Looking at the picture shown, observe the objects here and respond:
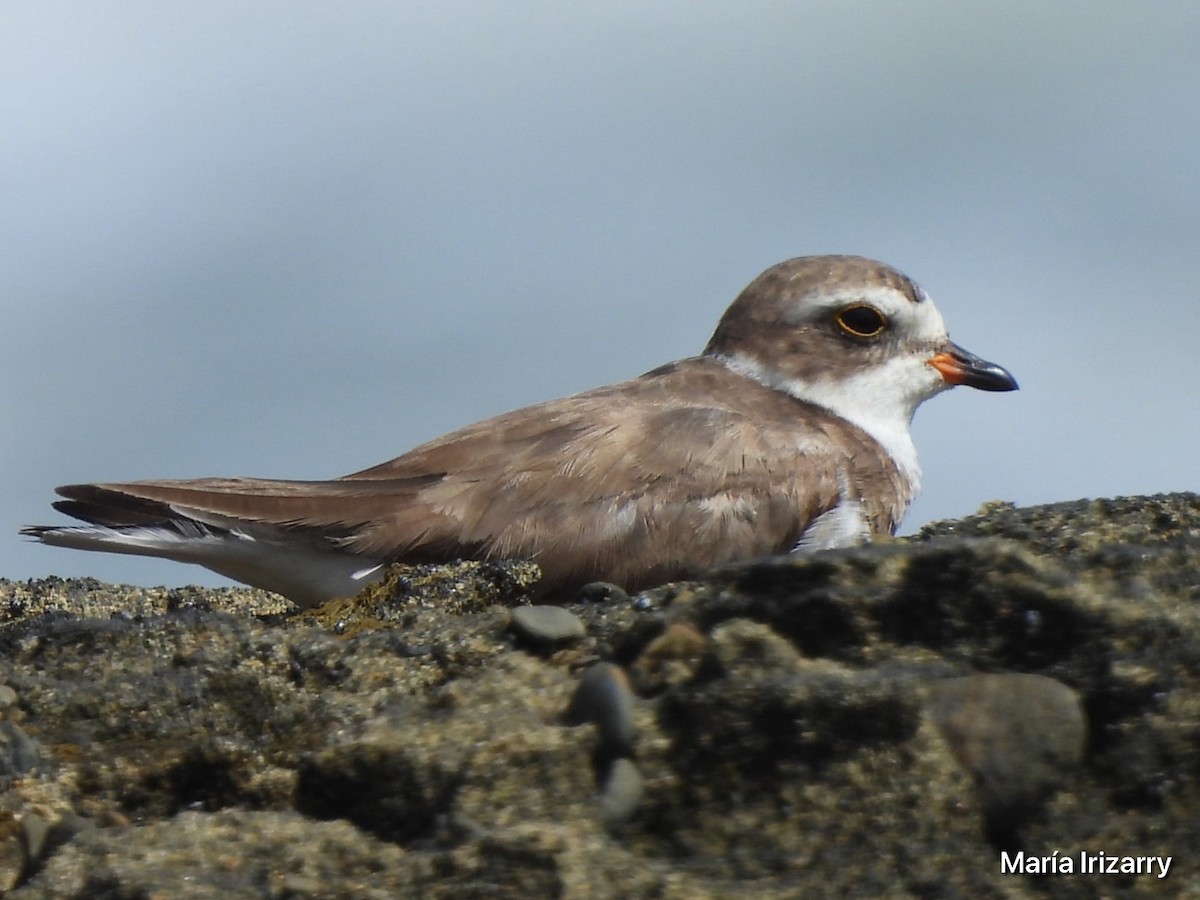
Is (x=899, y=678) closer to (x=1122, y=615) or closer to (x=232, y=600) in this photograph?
(x=1122, y=615)

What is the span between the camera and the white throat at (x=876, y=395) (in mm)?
6797

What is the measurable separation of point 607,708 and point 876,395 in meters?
3.73

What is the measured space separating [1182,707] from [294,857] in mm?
2024

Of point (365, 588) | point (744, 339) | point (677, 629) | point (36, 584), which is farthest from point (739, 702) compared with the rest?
point (36, 584)

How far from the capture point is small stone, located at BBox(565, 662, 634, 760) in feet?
11.3

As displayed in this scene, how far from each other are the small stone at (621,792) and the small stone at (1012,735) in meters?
0.69

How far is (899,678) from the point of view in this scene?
3.43 m

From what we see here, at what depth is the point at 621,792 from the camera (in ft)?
11.0

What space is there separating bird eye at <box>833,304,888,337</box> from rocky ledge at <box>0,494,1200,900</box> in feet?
9.03

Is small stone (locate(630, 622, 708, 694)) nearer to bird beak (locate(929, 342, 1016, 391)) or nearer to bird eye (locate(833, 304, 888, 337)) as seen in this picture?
bird eye (locate(833, 304, 888, 337))

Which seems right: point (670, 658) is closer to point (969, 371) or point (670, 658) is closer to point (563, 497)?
point (563, 497)

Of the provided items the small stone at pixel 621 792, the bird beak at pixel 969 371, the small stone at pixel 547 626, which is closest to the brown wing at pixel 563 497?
the small stone at pixel 547 626

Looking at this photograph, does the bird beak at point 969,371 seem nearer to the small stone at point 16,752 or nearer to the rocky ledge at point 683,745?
the rocky ledge at point 683,745

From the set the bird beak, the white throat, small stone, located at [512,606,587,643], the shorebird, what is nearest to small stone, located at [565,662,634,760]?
small stone, located at [512,606,587,643]
